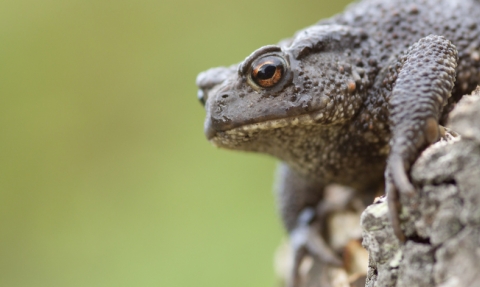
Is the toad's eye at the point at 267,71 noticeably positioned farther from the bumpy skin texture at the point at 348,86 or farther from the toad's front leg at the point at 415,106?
the toad's front leg at the point at 415,106

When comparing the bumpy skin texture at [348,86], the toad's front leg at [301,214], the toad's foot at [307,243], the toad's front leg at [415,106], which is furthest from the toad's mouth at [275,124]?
the toad's foot at [307,243]

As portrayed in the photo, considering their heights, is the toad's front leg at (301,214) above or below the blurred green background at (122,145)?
below

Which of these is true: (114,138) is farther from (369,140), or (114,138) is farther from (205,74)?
(369,140)

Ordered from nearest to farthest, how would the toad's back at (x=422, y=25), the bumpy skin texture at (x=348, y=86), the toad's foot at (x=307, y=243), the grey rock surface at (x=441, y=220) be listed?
the grey rock surface at (x=441, y=220), the bumpy skin texture at (x=348, y=86), the toad's back at (x=422, y=25), the toad's foot at (x=307, y=243)

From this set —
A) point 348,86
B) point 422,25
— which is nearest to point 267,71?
point 348,86

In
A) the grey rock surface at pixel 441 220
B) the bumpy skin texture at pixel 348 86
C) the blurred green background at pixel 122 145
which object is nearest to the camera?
the grey rock surface at pixel 441 220

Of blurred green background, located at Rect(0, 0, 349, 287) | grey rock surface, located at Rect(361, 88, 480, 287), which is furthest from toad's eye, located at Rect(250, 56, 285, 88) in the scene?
blurred green background, located at Rect(0, 0, 349, 287)

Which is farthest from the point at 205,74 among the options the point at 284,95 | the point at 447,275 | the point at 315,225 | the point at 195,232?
the point at 195,232
